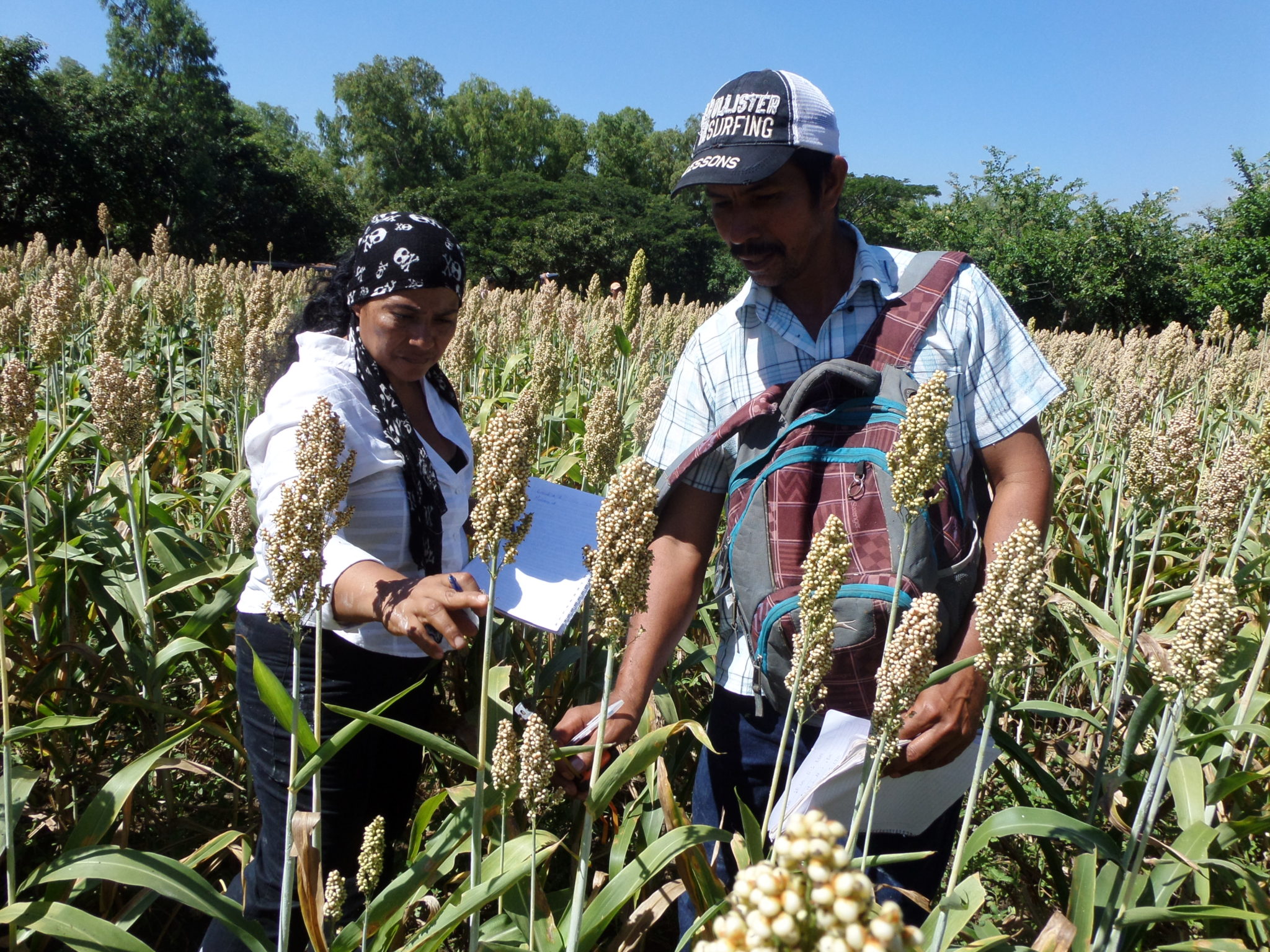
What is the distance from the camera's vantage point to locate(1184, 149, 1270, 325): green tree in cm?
2323

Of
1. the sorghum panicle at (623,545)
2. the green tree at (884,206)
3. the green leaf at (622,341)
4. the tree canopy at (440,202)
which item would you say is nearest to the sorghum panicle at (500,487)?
the sorghum panicle at (623,545)

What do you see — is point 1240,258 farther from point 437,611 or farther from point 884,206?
point 884,206

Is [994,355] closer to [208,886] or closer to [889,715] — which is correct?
[889,715]

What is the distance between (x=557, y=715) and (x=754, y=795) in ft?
3.54

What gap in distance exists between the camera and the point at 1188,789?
205 cm

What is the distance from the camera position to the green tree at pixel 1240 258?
23234 millimetres

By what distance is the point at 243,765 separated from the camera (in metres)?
3.07

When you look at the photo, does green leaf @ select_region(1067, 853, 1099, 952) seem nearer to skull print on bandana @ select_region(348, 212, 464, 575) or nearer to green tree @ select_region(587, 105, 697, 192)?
skull print on bandana @ select_region(348, 212, 464, 575)

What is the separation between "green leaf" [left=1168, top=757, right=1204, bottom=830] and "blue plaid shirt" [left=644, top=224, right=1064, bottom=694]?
0.88m

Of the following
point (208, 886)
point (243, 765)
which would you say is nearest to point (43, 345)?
point (243, 765)

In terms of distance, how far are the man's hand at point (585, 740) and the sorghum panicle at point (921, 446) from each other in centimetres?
80

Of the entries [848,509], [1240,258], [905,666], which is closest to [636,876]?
[905,666]

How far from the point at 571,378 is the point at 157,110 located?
149 feet

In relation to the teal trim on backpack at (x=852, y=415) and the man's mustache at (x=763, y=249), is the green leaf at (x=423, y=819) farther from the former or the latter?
the man's mustache at (x=763, y=249)
